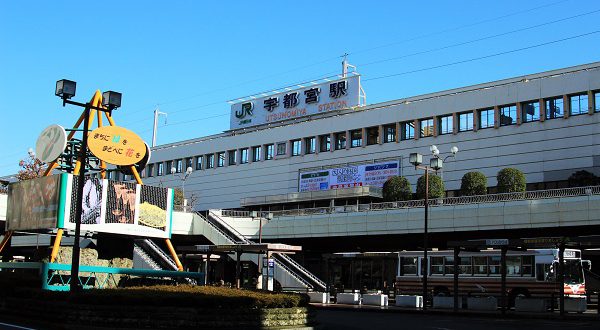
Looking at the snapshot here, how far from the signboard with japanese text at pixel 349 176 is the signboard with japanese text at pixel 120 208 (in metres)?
37.7

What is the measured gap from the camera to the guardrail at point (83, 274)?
2830cm

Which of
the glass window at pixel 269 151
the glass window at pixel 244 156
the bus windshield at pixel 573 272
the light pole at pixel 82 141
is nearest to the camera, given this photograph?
the light pole at pixel 82 141

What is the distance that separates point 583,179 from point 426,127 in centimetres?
1857

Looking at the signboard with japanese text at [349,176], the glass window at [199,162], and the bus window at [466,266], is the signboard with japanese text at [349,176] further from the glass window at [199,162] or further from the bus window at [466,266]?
the bus window at [466,266]

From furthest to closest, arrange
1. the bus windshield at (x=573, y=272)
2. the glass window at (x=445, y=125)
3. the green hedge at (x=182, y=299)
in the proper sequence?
1. the glass window at (x=445, y=125)
2. the bus windshield at (x=573, y=272)
3. the green hedge at (x=182, y=299)

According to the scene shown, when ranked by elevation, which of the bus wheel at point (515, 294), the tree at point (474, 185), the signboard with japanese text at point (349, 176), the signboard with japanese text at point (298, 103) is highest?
the signboard with japanese text at point (298, 103)

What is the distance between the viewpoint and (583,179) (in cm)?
5444

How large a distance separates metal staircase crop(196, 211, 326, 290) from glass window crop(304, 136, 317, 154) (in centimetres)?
2162

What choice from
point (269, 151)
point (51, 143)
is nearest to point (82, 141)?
point (51, 143)

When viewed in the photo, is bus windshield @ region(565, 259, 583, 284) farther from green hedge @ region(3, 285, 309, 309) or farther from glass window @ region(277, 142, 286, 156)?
glass window @ region(277, 142, 286, 156)

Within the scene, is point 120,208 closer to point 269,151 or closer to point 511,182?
point 511,182

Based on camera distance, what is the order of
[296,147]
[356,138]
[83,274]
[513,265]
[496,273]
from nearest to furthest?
[83,274], [513,265], [496,273], [356,138], [296,147]

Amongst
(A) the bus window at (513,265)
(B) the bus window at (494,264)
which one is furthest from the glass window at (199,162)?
(A) the bus window at (513,265)

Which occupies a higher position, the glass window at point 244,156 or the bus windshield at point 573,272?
the glass window at point 244,156
